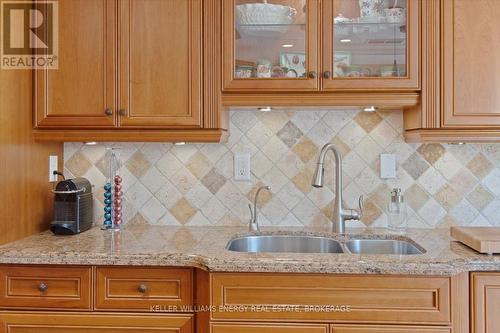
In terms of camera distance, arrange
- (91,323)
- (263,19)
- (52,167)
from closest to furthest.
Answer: (91,323) < (263,19) < (52,167)

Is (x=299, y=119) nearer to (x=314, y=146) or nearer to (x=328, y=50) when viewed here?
(x=314, y=146)

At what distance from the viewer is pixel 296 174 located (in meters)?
2.27

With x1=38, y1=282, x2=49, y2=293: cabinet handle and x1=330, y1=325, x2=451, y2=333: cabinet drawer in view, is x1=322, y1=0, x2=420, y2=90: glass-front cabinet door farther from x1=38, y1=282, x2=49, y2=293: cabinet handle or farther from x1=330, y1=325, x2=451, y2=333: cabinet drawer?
x1=38, y1=282, x2=49, y2=293: cabinet handle

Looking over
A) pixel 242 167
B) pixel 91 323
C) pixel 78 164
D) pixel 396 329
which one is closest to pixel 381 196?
pixel 242 167

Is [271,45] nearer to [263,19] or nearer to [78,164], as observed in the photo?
[263,19]

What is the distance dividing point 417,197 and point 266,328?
1092mm

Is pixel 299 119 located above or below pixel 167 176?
above

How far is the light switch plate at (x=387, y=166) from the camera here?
2.23m

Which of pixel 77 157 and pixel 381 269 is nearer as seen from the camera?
pixel 381 269

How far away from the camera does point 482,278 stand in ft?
5.18

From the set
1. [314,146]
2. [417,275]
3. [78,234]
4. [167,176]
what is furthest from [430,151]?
[78,234]

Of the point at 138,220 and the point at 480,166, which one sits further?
the point at 138,220

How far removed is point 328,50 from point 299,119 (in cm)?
44

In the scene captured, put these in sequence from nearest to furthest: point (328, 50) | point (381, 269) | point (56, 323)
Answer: point (381, 269)
point (56, 323)
point (328, 50)
